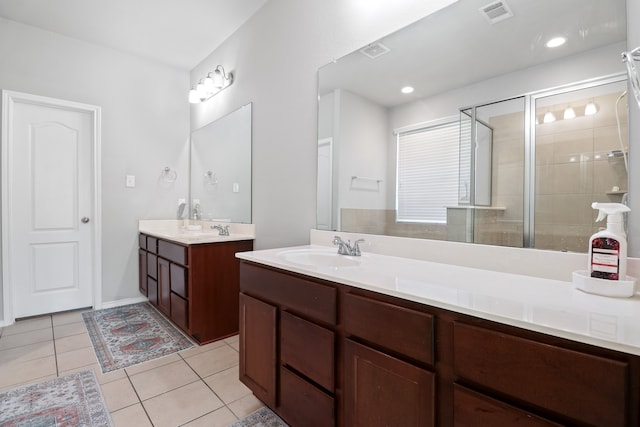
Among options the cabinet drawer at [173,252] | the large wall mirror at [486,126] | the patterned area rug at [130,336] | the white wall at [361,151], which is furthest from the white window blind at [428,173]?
the patterned area rug at [130,336]

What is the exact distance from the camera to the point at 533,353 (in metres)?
0.67

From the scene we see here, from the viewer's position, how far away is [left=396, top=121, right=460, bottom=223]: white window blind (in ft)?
4.55

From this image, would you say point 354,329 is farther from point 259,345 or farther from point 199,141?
point 199,141

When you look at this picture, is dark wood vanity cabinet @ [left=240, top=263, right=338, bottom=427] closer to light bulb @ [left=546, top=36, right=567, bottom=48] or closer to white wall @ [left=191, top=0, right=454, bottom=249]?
white wall @ [left=191, top=0, right=454, bottom=249]

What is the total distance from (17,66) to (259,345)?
10.8 feet

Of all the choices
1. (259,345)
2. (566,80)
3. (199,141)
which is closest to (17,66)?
(199,141)

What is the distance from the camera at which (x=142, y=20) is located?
262 cm

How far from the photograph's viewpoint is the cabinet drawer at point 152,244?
9.23 feet

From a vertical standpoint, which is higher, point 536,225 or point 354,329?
point 536,225

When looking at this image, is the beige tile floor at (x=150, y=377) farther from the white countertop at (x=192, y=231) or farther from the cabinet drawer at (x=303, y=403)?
the white countertop at (x=192, y=231)

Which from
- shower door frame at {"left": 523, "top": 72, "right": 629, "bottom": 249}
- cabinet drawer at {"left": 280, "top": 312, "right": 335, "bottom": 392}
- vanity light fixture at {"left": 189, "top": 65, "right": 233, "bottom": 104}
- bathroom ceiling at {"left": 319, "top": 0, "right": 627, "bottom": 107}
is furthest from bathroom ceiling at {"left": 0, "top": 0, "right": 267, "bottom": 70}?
cabinet drawer at {"left": 280, "top": 312, "right": 335, "bottom": 392}

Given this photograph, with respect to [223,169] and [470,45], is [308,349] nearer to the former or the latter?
[470,45]

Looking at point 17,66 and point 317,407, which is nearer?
point 317,407

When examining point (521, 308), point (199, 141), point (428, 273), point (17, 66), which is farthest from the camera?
point (199, 141)
